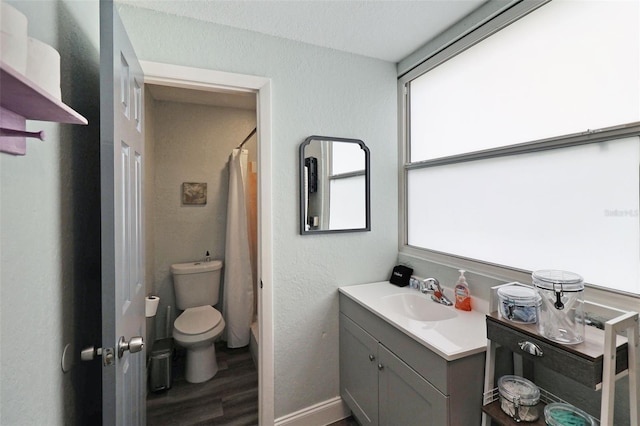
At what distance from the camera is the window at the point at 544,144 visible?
3.47 feet

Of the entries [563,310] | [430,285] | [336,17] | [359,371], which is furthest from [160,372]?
[336,17]

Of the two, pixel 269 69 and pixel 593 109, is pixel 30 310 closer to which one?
pixel 269 69

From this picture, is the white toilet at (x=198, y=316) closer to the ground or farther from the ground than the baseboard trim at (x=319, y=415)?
farther from the ground

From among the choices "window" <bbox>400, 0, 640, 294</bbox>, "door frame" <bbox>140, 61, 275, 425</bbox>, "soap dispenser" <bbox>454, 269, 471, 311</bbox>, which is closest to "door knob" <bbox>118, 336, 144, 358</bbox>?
"door frame" <bbox>140, 61, 275, 425</bbox>

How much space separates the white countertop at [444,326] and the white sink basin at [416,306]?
22mm

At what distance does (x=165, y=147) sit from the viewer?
9.08ft

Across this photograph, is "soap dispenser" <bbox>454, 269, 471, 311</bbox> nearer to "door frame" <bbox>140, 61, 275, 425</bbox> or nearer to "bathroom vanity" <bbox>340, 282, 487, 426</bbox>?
"bathroom vanity" <bbox>340, 282, 487, 426</bbox>

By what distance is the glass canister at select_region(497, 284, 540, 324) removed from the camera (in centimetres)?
105

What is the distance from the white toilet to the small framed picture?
64 cm

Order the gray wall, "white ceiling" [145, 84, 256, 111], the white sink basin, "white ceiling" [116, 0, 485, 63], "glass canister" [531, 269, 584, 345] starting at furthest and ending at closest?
"white ceiling" [145, 84, 256, 111] < the white sink basin < "white ceiling" [116, 0, 485, 63] < "glass canister" [531, 269, 584, 345] < the gray wall

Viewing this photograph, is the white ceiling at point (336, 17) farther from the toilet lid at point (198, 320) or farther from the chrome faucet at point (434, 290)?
the toilet lid at point (198, 320)

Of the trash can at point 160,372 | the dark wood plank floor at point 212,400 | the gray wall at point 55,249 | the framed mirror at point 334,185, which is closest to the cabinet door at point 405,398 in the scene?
the framed mirror at point 334,185

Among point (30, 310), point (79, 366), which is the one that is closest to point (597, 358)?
point (30, 310)

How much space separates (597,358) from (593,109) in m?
0.95
